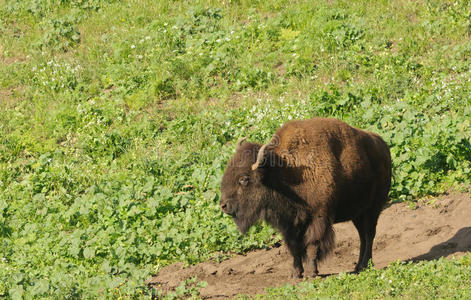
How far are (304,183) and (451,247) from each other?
2.27 m

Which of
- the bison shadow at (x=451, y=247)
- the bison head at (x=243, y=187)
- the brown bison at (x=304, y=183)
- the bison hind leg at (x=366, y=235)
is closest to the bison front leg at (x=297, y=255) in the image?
the brown bison at (x=304, y=183)

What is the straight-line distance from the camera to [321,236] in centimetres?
808

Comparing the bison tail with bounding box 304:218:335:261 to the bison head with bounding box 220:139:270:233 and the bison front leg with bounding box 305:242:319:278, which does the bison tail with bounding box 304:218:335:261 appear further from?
the bison head with bounding box 220:139:270:233

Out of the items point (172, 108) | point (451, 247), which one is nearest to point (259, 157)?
point (451, 247)

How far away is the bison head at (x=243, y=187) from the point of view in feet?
27.1

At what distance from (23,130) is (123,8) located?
5.56m

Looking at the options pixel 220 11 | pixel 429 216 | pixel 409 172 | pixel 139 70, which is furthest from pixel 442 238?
pixel 220 11

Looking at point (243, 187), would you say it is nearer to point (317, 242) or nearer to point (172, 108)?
point (317, 242)

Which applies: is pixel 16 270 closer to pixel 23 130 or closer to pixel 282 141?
pixel 282 141

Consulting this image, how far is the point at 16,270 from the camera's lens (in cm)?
929

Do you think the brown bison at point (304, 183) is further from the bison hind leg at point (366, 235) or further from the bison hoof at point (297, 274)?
the bison hind leg at point (366, 235)

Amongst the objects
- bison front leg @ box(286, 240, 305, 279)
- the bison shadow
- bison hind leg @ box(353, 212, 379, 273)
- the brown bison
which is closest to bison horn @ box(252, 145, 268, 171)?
the brown bison

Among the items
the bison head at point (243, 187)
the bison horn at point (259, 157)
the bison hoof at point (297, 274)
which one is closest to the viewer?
the bison horn at point (259, 157)

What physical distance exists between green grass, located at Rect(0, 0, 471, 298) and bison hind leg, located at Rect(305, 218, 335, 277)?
123 centimetres
